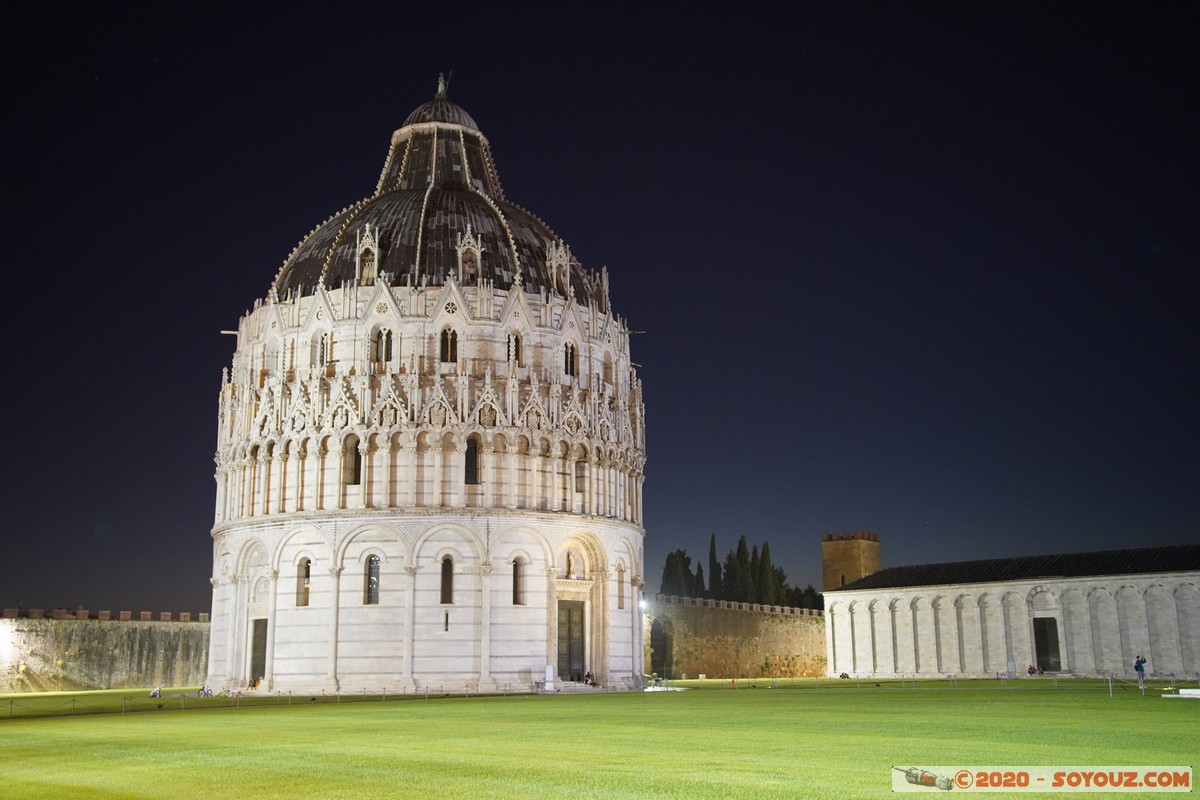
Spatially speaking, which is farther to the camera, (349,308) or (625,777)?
(349,308)

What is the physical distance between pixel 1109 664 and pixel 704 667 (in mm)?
28110

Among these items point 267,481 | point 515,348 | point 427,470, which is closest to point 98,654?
point 267,481

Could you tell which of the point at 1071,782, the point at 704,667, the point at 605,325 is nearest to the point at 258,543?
the point at 605,325

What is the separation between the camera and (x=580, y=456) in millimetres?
63344

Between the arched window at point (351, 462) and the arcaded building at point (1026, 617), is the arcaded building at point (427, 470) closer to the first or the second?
the arched window at point (351, 462)

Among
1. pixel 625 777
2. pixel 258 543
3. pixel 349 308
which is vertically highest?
pixel 349 308

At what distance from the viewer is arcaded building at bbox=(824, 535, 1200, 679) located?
67812mm

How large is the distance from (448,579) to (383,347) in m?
12.2

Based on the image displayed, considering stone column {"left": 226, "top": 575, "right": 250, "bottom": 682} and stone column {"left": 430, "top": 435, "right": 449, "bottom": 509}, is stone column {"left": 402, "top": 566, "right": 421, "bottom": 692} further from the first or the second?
stone column {"left": 226, "top": 575, "right": 250, "bottom": 682}

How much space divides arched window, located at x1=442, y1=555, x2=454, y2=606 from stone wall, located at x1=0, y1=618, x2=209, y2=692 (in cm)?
2664

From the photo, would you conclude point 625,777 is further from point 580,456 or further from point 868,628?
point 868,628

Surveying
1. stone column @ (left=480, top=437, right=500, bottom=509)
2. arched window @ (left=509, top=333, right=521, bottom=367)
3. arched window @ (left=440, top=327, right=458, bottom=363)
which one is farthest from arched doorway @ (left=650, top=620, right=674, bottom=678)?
arched window @ (left=440, top=327, right=458, bottom=363)

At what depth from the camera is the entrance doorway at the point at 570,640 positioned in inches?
2418

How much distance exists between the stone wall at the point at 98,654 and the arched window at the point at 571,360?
3224cm
